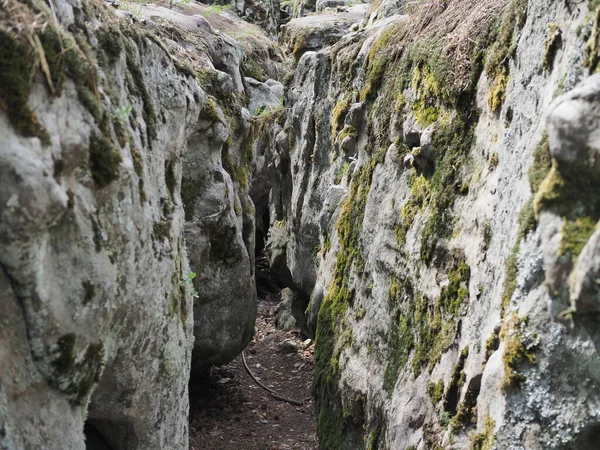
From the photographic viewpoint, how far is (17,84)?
3406 mm

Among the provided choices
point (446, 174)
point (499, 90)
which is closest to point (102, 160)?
point (499, 90)

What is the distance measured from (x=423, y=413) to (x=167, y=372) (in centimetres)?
265

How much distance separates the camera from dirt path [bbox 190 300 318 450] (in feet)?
33.2

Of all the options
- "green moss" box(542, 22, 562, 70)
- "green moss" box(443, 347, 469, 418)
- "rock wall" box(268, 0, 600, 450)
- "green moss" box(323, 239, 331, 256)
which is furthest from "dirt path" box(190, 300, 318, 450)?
"green moss" box(542, 22, 562, 70)

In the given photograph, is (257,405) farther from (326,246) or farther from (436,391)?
(436,391)

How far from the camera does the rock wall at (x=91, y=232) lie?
3449 millimetres

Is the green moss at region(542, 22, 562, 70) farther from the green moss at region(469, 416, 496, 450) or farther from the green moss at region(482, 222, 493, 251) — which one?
the green moss at region(469, 416, 496, 450)

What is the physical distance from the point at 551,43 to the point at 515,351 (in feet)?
7.79

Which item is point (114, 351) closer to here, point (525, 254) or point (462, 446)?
point (462, 446)

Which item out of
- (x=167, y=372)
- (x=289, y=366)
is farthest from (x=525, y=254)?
(x=289, y=366)

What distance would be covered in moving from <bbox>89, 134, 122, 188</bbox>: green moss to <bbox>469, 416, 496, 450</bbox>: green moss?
3416 millimetres

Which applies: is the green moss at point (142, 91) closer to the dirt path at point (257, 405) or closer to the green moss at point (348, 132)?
the green moss at point (348, 132)

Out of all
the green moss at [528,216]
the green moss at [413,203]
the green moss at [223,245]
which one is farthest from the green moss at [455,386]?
the green moss at [223,245]

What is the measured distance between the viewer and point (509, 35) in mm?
5719
